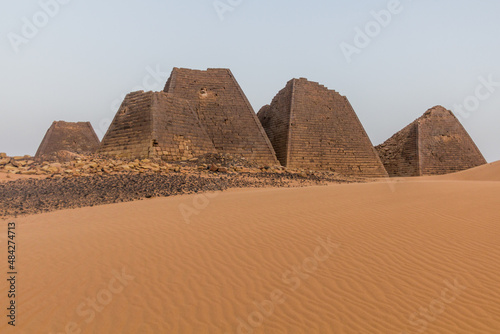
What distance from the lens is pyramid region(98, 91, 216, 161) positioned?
1450cm

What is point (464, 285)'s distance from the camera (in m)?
2.84

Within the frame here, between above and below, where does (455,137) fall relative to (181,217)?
above

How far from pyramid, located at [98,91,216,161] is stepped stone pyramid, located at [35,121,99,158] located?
11224 millimetres

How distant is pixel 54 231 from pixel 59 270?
1.71 metres

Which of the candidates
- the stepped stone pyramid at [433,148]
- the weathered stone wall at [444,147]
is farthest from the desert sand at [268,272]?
the weathered stone wall at [444,147]

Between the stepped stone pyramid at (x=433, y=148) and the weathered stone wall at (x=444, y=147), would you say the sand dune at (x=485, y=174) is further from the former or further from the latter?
the weathered stone wall at (x=444, y=147)

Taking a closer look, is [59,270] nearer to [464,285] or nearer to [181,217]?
[181,217]

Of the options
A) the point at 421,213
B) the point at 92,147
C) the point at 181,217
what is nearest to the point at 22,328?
the point at 181,217

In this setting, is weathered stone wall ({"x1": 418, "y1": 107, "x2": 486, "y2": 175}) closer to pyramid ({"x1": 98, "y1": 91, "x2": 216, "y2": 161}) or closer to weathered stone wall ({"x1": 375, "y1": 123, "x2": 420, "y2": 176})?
weathered stone wall ({"x1": 375, "y1": 123, "x2": 420, "y2": 176})

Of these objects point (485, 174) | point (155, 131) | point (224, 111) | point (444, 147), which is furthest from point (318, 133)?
point (444, 147)

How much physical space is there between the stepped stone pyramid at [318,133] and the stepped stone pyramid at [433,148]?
6233 mm

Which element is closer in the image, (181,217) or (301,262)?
(301,262)

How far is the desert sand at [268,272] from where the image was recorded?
7.95 ft

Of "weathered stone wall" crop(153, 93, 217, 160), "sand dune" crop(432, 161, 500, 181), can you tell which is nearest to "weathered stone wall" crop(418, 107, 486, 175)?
"sand dune" crop(432, 161, 500, 181)
